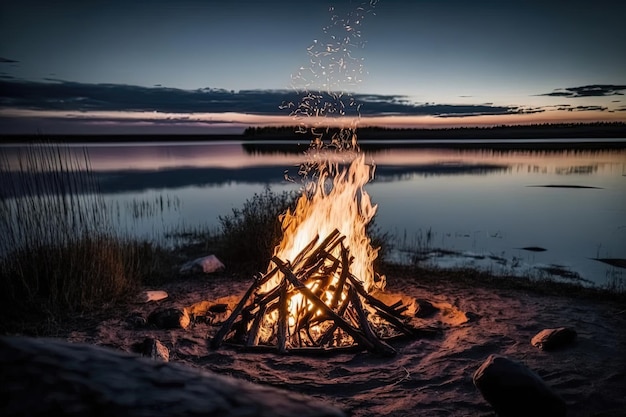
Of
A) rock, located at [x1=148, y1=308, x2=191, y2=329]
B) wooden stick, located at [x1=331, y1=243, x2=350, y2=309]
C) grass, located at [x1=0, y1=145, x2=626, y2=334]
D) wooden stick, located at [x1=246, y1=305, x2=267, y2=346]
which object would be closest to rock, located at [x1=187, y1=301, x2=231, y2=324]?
rock, located at [x1=148, y1=308, x2=191, y2=329]

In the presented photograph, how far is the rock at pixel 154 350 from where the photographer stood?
4.39m

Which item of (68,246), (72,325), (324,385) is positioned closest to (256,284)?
(324,385)

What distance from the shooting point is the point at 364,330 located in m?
4.92

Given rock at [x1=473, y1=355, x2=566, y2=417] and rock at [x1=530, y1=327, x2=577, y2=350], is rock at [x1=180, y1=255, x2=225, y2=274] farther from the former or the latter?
rock at [x1=473, y1=355, x2=566, y2=417]

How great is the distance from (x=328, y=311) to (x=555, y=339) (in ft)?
7.65

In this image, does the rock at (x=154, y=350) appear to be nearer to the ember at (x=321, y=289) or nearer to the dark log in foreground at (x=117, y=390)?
the ember at (x=321, y=289)

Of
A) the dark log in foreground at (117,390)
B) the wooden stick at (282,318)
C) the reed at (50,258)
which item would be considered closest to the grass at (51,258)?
the reed at (50,258)

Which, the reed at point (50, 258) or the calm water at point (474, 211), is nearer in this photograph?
the reed at point (50, 258)

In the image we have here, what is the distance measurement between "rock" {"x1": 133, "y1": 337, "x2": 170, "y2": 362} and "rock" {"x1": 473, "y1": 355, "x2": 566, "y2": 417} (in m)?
2.92

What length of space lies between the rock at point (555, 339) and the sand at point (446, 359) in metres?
0.07

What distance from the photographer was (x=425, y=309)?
606cm

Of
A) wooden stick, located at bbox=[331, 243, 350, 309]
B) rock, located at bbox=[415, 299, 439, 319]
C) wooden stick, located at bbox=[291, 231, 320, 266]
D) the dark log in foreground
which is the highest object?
the dark log in foreground

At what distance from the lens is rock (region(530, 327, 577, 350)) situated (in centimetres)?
466

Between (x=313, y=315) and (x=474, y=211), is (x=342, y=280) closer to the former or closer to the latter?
(x=313, y=315)
